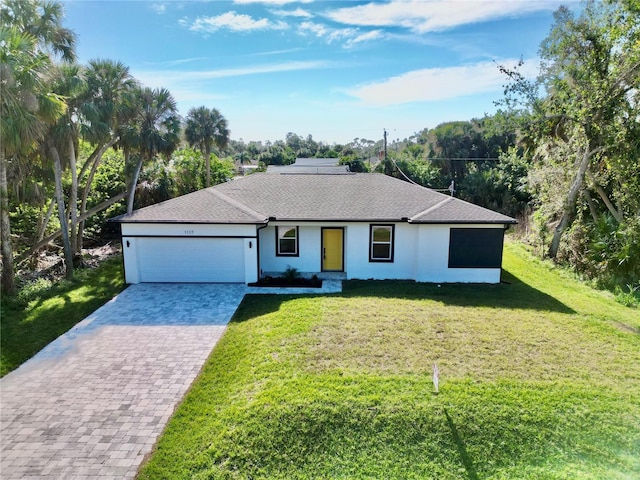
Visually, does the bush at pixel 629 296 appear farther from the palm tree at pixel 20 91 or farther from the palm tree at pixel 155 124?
the palm tree at pixel 155 124

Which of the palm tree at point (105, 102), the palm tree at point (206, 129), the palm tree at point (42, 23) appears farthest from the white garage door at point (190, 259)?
the palm tree at point (206, 129)

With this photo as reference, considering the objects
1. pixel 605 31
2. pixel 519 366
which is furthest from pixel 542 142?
pixel 519 366

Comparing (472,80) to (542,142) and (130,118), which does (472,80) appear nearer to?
(542,142)

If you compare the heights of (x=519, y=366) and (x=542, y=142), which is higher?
(x=542, y=142)

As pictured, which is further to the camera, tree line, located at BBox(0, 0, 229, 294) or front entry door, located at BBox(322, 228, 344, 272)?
front entry door, located at BBox(322, 228, 344, 272)

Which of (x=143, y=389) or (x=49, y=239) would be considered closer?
(x=143, y=389)

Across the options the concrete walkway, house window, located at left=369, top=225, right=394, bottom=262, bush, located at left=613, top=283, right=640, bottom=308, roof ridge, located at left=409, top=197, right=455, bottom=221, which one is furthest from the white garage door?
bush, located at left=613, top=283, right=640, bottom=308

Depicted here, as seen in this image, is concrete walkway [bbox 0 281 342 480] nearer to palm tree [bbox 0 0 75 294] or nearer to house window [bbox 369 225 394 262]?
palm tree [bbox 0 0 75 294]
